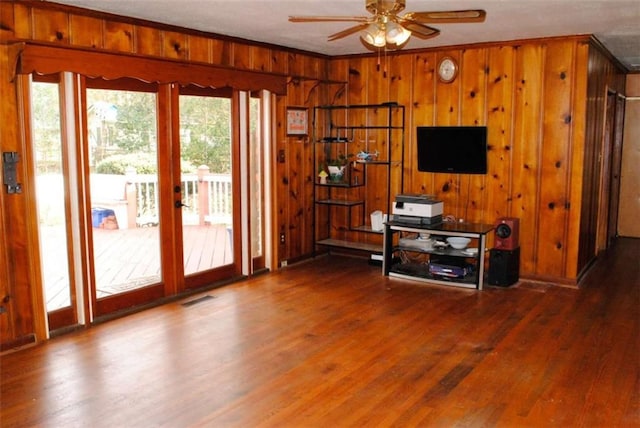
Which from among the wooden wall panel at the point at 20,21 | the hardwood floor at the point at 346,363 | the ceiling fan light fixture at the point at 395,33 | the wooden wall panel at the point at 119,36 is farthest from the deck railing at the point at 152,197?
the ceiling fan light fixture at the point at 395,33

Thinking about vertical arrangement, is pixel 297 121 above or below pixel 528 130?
above

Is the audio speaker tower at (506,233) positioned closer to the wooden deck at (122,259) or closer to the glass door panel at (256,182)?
the glass door panel at (256,182)

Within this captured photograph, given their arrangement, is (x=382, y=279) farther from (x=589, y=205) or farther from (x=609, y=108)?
(x=609, y=108)

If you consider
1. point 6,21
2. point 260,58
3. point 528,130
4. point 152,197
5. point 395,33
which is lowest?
point 152,197

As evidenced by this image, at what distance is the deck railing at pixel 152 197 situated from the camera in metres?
4.74

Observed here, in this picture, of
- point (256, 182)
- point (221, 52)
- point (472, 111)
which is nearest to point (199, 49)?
point (221, 52)

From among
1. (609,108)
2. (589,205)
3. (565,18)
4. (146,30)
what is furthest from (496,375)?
(609,108)

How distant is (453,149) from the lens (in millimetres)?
6176

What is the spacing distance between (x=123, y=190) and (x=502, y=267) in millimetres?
3719

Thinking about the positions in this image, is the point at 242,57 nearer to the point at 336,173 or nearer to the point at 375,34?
the point at 336,173

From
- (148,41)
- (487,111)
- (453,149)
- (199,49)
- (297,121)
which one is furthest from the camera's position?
(297,121)

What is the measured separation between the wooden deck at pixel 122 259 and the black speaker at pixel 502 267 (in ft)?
9.52

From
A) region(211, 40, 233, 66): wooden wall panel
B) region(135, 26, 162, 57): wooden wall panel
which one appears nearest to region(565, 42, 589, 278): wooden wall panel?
region(211, 40, 233, 66): wooden wall panel

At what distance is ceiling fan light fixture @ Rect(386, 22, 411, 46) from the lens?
323 centimetres
